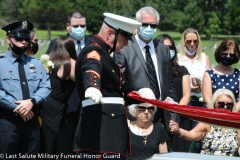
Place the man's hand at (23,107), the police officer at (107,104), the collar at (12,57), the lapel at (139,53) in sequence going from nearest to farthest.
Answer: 1. the police officer at (107,104)
2. the man's hand at (23,107)
3. the collar at (12,57)
4. the lapel at (139,53)

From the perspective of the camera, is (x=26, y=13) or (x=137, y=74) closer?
(x=137, y=74)

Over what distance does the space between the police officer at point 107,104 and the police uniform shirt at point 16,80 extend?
1.15 metres

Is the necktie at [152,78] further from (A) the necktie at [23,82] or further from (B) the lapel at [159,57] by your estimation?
(A) the necktie at [23,82]

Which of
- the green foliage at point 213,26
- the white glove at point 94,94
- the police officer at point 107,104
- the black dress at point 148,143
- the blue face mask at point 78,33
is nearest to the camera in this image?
the white glove at point 94,94

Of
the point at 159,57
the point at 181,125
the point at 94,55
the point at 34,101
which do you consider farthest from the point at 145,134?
the point at 94,55

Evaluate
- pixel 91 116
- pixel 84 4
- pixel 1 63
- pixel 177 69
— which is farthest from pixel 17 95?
pixel 84 4

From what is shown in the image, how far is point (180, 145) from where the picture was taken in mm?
8562

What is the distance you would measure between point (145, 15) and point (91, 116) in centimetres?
222

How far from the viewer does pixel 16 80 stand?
6.42 m

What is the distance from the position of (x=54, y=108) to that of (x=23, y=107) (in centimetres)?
171

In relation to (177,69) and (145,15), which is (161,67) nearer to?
(145,15)

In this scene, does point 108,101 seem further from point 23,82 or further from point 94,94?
point 23,82

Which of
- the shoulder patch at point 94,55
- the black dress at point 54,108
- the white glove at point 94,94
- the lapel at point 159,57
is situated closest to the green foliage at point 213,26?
the black dress at point 54,108

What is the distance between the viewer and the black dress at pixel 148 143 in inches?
270
